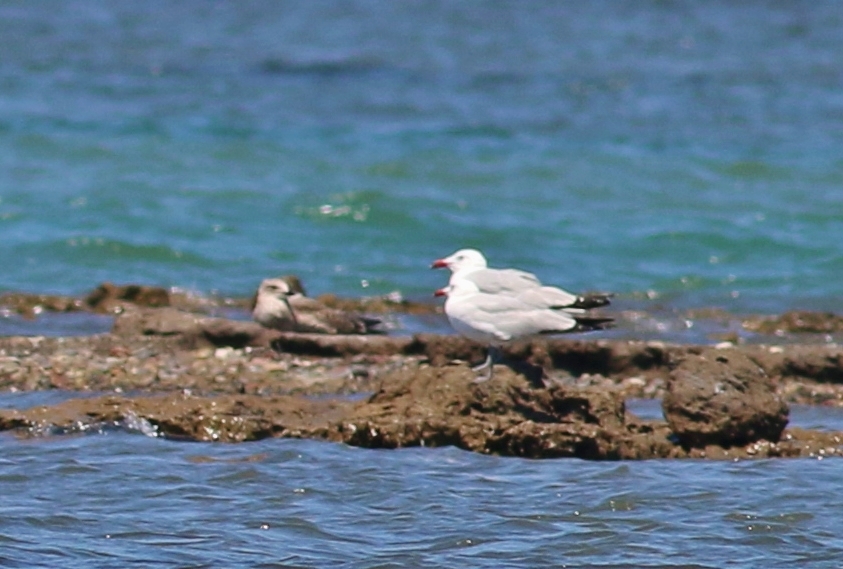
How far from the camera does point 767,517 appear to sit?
6203 millimetres

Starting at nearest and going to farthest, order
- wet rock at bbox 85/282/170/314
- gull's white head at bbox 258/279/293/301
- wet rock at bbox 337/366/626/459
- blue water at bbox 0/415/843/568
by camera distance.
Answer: blue water at bbox 0/415/843/568 → wet rock at bbox 337/366/626/459 → gull's white head at bbox 258/279/293/301 → wet rock at bbox 85/282/170/314

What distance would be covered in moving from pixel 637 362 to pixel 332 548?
3825 mm

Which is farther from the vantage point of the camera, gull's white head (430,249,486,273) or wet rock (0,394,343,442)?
gull's white head (430,249,486,273)

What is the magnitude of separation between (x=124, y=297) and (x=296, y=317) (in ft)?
5.52

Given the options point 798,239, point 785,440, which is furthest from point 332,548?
point 798,239

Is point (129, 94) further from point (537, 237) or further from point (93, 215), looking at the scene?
point (537, 237)

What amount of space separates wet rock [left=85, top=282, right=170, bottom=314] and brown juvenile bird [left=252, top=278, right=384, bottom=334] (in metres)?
1.17

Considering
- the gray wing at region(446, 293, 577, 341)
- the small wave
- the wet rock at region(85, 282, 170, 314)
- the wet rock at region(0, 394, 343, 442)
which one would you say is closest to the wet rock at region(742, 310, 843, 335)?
the gray wing at region(446, 293, 577, 341)

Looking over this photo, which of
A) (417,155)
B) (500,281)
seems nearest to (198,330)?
(500,281)

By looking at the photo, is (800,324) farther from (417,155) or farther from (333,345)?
(417,155)

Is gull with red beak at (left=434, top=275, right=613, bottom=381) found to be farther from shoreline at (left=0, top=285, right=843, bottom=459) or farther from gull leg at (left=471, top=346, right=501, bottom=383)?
shoreline at (left=0, top=285, right=843, bottom=459)

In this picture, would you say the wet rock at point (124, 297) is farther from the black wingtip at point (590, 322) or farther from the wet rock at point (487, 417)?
the wet rock at point (487, 417)

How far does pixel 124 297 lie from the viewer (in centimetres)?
1125

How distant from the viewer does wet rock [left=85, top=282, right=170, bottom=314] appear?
11.2 metres
